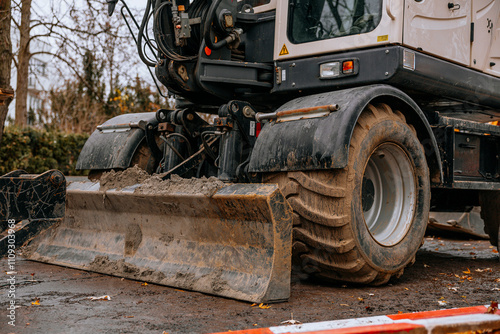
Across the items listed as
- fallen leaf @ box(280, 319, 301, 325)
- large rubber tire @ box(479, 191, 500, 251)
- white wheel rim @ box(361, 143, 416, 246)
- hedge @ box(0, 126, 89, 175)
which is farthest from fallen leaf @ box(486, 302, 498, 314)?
hedge @ box(0, 126, 89, 175)

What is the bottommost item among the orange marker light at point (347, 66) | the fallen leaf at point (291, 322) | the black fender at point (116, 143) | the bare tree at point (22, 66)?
the fallen leaf at point (291, 322)

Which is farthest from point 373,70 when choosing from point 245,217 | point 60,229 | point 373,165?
point 60,229

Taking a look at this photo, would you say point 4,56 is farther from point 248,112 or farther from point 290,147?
point 290,147

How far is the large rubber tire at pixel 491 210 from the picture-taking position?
6211mm

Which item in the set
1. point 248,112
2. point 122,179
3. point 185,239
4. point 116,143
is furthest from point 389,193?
point 116,143

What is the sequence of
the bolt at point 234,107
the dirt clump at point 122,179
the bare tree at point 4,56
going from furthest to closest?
the bare tree at point 4,56
the dirt clump at point 122,179
the bolt at point 234,107

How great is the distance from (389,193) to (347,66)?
44.9 inches

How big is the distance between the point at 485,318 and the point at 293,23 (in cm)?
313

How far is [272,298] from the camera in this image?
3621 mm

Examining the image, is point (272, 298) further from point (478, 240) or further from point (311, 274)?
point (478, 240)

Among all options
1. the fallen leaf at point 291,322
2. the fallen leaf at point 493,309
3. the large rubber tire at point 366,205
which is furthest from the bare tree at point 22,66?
the fallen leaf at point 493,309

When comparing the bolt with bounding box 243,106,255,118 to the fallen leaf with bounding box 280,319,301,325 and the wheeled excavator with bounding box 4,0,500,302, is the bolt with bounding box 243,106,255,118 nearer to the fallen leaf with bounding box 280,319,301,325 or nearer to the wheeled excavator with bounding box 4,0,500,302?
the wheeled excavator with bounding box 4,0,500,302

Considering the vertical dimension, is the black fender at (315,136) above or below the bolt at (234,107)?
below

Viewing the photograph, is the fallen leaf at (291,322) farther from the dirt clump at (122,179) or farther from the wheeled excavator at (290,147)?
the dirt clump at (122,179)
